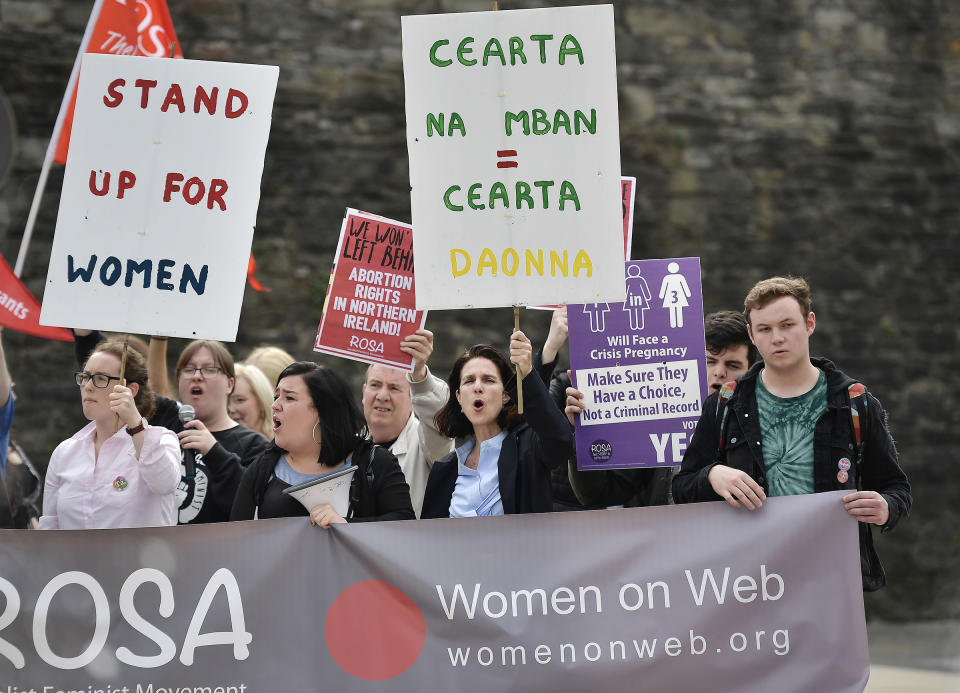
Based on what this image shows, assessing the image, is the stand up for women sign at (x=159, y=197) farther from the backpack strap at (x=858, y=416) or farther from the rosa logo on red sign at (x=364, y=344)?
the backpack strap at (x=858, y=416)

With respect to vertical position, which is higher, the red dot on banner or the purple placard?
the purple placard

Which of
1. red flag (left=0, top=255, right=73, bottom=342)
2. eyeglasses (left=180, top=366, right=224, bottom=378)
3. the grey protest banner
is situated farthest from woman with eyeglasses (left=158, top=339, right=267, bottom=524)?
red flag (left=0, top=255, right=73, bottom=342)

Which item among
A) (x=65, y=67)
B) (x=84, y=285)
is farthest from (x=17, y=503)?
(x=65, y=67)

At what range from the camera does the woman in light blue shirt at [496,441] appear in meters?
3.92

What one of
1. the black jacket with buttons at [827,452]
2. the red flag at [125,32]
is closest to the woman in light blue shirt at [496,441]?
the black jacket with buttons at [827,452]

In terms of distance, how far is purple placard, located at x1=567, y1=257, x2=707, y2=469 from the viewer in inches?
170

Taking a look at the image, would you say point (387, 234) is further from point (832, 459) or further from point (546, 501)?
point (832, 459)

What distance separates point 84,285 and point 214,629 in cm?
132

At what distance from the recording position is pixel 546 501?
3.98 m

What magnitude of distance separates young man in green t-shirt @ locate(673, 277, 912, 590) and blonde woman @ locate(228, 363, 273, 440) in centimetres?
240

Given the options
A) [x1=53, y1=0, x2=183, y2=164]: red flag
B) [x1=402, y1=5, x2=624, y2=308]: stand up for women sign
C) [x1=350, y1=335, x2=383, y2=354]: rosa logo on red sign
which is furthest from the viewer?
[x1=53, y1=0, x2=183, y2=164]: red flag

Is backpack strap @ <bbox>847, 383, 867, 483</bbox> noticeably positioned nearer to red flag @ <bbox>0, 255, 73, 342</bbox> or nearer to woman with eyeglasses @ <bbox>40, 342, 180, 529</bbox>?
woman with eyeglasses @ <bbox>40, 342, 180, 529</bbox>

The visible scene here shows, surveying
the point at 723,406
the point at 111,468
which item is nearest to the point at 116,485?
the point at 111,468

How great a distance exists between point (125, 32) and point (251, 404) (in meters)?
2.37
